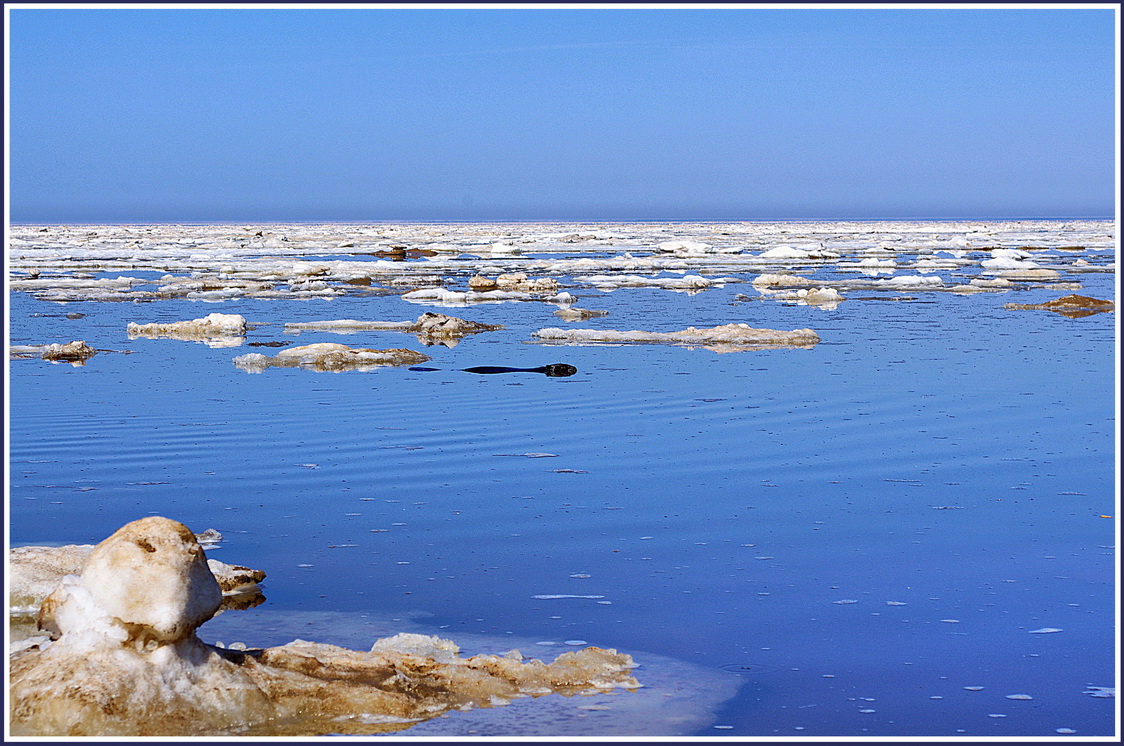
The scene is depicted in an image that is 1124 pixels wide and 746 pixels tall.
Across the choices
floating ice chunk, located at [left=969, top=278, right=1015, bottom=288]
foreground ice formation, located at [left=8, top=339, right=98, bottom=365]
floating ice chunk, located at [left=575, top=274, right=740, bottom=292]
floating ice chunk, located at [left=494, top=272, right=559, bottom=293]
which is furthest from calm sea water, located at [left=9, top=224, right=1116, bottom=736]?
floating ice chunk, located at [left=575, top=274, right=740, bottom=292]

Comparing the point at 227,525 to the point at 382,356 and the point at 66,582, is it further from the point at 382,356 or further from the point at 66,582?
the point at 382,356

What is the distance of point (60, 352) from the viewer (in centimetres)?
1170

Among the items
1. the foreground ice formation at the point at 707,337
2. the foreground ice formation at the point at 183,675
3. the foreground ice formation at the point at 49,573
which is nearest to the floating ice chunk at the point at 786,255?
the foreground ice formation at the point at 707,337

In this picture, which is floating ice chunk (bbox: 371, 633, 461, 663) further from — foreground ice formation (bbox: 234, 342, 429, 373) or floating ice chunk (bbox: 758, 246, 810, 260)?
floating ice chunk (bbox: 758, 246, 810, 260)

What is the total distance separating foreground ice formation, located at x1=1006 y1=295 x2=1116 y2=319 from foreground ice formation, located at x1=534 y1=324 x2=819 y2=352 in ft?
17.7

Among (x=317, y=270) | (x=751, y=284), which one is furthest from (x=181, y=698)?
(x=317, y=270)

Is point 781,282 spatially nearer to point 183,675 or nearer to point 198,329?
point 198,329

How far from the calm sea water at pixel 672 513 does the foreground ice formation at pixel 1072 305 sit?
232 inches

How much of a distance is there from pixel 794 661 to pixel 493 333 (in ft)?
32.9

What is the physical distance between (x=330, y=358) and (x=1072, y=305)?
33.8ft

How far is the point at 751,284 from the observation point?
74.2ft

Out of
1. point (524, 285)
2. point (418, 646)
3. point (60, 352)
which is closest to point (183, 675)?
point (418, 646)

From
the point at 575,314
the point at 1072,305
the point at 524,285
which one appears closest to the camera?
the point at 575,314

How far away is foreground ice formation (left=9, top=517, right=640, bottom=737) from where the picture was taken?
11.2 feet
